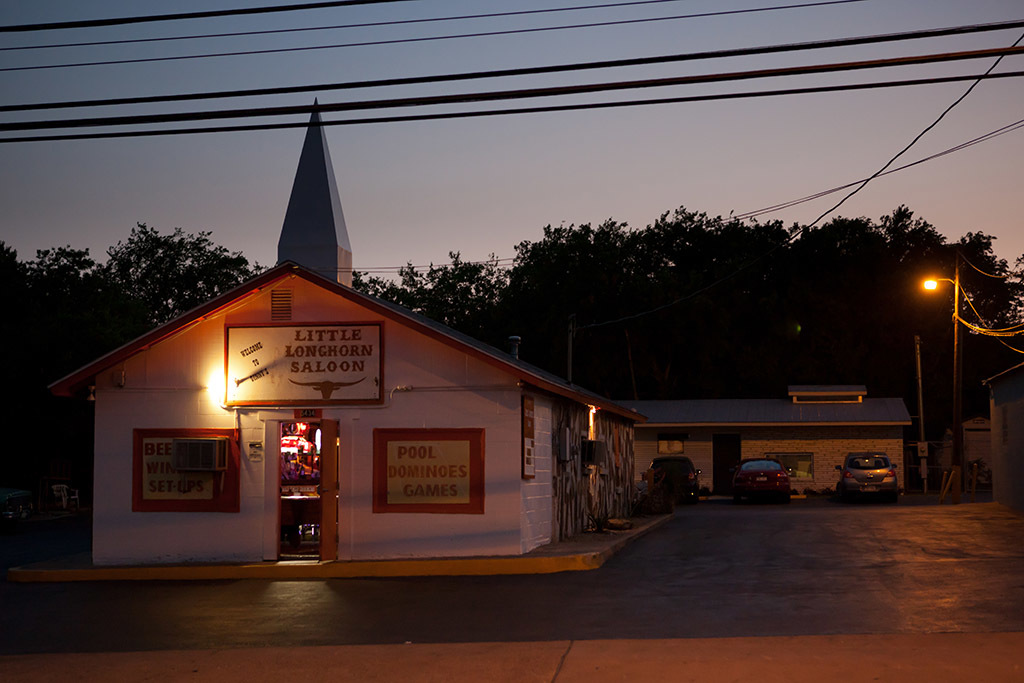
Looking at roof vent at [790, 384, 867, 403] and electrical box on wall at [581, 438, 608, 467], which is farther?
roof vent at [790, 384, 867, 403]

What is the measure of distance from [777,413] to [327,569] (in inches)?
1272

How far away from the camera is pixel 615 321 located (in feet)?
188

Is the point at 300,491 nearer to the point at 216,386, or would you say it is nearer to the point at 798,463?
the point at 216,386

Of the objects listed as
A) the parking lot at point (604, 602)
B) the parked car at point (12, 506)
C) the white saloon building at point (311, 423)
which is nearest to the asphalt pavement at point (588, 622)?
the parking lot at point (604, 602)

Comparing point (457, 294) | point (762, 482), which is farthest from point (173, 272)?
point (762, 482)

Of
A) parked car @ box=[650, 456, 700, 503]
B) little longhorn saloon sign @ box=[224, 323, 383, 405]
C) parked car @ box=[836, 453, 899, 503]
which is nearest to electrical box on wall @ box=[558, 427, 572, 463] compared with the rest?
little longhorn saloon sign @ box=[224, 323, 383, 405]

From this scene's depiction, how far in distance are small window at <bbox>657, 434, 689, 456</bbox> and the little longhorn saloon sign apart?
30.2 m

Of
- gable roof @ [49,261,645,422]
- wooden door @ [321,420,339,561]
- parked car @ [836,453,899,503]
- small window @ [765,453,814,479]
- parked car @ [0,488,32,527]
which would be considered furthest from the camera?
small window @ [765,453,814,479]

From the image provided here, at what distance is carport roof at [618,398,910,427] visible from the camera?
45969 mm

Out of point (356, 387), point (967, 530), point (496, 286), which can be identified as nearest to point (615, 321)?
point (496, 286)

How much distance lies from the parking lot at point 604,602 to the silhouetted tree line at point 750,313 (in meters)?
40.0

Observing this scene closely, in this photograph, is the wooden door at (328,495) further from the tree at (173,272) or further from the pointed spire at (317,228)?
the tree at (173,272)

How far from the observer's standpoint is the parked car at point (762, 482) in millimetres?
38594

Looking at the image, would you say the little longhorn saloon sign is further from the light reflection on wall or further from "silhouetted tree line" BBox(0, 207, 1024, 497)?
"silhouetted tree line" BBox(0, 207, 1024, 497)
